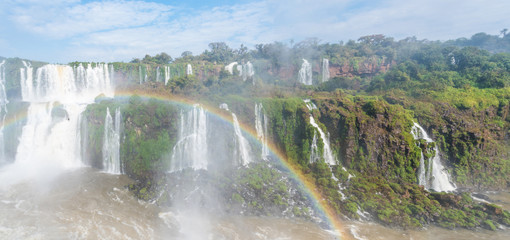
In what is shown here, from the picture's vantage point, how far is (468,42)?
66.7 m

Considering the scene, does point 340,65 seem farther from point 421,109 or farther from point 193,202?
point 193,202

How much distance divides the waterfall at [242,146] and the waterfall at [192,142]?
234cm

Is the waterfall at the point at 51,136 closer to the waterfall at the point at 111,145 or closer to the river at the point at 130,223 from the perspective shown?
the waterfall at the point at 111,145

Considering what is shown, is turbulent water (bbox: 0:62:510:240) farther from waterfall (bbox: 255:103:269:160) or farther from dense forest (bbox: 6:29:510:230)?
dense forest (bbox: 6:29:510:230)

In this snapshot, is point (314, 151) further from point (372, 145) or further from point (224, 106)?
point (224, 106)

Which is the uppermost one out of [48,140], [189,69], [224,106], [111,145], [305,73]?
[189,69]

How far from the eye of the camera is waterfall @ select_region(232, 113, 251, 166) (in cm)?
1884

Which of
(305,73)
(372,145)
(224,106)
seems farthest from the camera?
(305,73)

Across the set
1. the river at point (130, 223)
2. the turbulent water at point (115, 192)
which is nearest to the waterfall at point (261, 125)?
the turbulent water at point (115, 192)

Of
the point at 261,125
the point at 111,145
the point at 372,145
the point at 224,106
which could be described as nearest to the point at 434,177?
the point at 372,145

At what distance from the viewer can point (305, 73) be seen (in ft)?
123

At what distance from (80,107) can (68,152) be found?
376 centimetres

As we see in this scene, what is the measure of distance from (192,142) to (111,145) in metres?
6.27

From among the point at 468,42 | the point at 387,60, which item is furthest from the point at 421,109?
the point at 468,42
